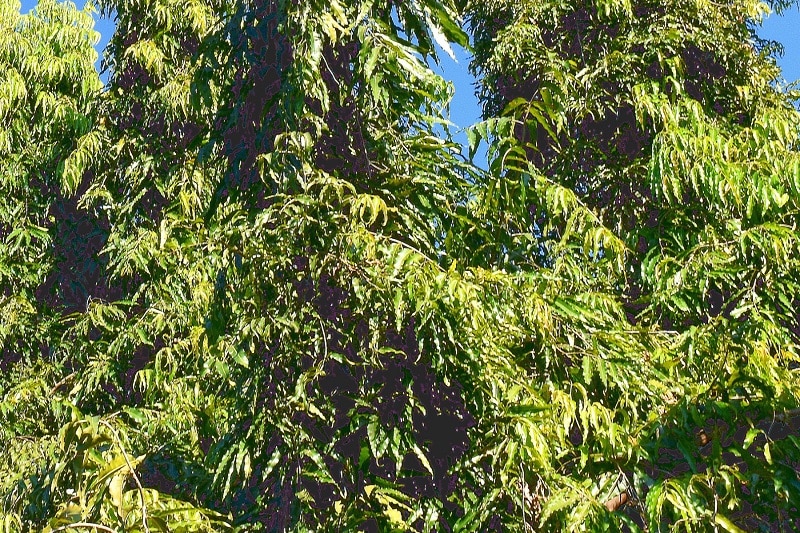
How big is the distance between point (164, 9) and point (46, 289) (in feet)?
5.48

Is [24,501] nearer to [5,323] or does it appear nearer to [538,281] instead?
[538,281]

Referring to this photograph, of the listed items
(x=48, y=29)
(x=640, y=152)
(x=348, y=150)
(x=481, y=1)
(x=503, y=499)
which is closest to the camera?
(x=503, y=499)

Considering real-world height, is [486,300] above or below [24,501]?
above

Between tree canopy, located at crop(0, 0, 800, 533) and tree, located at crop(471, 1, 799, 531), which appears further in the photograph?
tree, located at crop(471, 1, 799, 531)

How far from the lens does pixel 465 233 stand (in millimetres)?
2146

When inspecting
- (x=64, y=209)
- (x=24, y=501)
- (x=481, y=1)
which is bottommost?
(x=24, y=501)

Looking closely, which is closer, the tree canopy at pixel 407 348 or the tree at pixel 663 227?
the tree canopy at pixel 407 348

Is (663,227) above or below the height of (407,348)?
above

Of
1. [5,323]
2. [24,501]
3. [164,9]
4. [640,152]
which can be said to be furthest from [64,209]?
[24,501]

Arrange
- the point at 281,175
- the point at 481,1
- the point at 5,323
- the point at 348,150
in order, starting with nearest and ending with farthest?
1. the point at 281,175
2. the point at 348,150
3. the point at 481,1
4. the point at 5,323

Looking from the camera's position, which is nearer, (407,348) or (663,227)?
(407,348)

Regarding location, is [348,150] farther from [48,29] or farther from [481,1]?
[48,29]

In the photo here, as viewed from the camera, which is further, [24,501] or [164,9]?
[164,9]

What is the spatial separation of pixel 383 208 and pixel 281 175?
Answer: 0.76 ft
